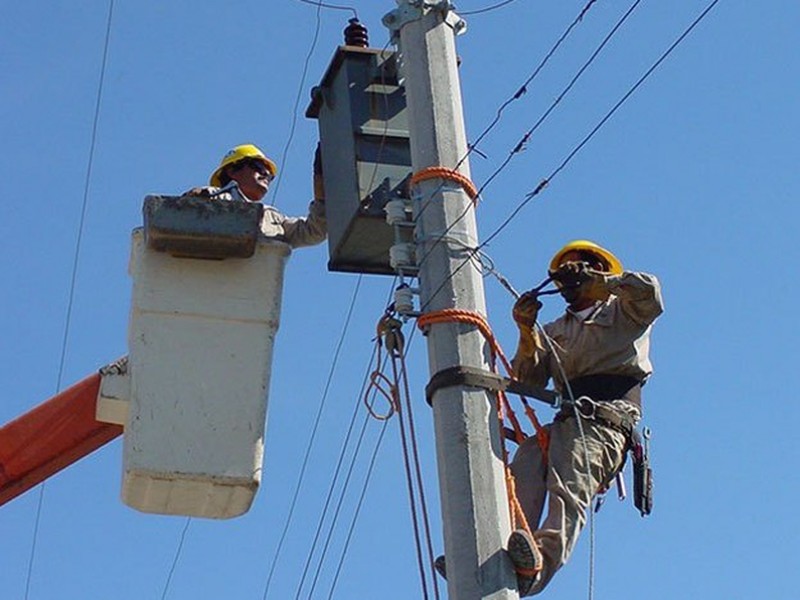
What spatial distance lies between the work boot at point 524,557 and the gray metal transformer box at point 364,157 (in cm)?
161

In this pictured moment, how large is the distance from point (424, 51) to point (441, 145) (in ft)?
1.44

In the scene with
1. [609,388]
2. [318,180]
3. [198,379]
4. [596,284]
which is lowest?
[198,379]

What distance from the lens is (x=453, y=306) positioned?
5898 mm

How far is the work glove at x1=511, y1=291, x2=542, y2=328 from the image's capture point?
21.0ft

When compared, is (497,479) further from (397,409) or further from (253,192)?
(253,192)

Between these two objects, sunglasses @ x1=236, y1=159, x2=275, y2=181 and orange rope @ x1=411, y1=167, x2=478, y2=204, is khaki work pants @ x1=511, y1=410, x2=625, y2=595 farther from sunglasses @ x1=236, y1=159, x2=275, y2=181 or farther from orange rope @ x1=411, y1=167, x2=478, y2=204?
sunglasses @ x1=236, y1=159, x2=275, y2=181

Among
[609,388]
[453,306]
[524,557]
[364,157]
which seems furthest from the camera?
[364,157]

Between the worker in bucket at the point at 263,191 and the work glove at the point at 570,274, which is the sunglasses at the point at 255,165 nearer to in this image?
the worker in bucket at the point at 263,191

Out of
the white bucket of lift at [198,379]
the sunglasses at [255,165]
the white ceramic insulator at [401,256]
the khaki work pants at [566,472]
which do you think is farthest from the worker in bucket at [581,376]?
the sunglasses at [255,165]

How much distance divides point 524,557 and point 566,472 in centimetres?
91

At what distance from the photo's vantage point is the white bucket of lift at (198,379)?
6.05m

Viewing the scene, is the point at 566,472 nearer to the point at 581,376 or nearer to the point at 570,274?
the point at 581,376

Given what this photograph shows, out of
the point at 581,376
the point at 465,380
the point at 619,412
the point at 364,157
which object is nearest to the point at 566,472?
the point at 619,412

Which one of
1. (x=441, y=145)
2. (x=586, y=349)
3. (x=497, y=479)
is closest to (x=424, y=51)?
(x=441, y=145)
